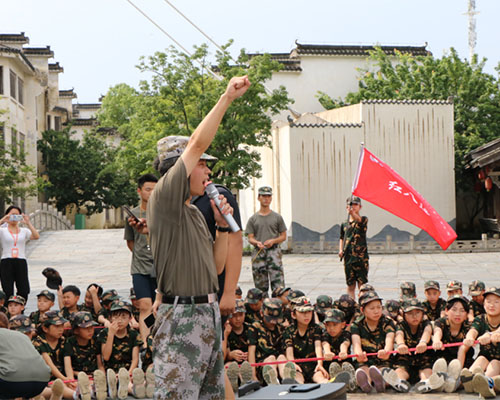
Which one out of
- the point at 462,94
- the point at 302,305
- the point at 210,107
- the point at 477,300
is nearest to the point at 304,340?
the point at 302,305

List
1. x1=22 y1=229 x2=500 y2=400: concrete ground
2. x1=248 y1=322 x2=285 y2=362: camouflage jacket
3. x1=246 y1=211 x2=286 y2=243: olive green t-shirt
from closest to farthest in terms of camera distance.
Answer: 1. x1=248 y1=322 x2=285 y2=362: camouflage jacket
2. x1=246 y1=211 x2=286 y2=243: olive green t-shirt
3. x1=22 y1=229 x2=500 y2=400: concrete ground

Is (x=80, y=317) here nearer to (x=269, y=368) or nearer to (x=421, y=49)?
(x=269, y=368)

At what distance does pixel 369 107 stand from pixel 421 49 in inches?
657

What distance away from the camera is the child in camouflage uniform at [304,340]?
7.13m

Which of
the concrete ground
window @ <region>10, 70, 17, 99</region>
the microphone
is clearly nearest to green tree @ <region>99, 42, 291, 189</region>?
the concrete ground

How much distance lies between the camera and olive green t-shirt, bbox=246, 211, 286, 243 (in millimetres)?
10797

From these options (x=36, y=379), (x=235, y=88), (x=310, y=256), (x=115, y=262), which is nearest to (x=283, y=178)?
(x=310, y=256)

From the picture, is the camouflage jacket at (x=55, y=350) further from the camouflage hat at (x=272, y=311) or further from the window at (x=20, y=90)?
the window at (x=20, y=90)

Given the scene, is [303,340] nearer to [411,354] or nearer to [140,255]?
[411,354]

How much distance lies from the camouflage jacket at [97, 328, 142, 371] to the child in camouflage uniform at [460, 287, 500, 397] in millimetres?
2990

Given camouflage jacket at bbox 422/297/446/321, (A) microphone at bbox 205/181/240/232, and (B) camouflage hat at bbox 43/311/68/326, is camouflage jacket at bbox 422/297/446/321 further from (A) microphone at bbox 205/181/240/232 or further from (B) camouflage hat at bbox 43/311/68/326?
(A) microphone at bbox 205/181/240/232

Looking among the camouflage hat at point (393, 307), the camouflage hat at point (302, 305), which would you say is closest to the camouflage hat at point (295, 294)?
the camouflage hat at point (302, 305)

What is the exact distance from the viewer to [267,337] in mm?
7484

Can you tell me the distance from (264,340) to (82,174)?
37355 mm
